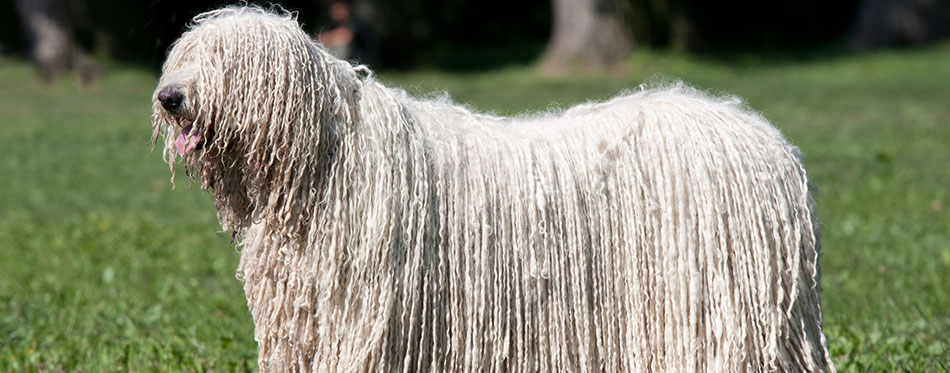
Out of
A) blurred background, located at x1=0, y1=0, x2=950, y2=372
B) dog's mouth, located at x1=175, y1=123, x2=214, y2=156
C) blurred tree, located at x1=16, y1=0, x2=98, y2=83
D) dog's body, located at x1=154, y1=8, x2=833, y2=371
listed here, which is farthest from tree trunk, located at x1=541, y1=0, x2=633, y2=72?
dog's mouth, located at x1=175, y1=123, x2=214, y2=156

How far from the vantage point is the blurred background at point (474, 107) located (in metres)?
5.38

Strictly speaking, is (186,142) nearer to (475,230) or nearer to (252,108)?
(252,108)

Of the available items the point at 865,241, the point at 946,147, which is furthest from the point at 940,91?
the point at 865,241

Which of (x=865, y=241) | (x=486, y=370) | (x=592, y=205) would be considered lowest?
(x=486, y=370)

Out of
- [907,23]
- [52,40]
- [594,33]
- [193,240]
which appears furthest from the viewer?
→ [907,23]

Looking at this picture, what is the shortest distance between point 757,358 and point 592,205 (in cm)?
A: 77

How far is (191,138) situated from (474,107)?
1245 mm

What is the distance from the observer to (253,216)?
346 centimetres

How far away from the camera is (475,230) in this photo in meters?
3.44

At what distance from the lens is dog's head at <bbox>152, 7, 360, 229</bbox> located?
3260 millimetres

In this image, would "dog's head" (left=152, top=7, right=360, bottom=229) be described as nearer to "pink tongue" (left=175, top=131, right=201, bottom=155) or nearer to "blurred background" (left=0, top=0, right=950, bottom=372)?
"pink tongue" (left=175, top=131, right=201, bottom=155)

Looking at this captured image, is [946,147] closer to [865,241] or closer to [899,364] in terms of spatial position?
[865,241]

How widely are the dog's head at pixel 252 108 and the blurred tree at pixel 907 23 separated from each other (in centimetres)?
2548

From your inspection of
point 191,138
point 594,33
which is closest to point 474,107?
point 191,138
